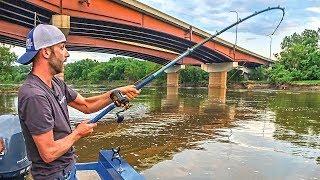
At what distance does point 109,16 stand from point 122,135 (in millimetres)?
17644

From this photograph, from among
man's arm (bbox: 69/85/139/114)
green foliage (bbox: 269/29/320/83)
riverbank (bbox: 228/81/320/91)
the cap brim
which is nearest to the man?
the cap brim

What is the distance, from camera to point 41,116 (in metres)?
2.83

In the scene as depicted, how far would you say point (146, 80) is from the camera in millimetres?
3904

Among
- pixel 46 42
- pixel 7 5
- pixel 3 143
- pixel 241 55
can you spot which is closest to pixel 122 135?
pixel 3 143

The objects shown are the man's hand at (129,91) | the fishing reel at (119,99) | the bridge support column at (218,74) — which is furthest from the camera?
the bridge support column at (218,74)

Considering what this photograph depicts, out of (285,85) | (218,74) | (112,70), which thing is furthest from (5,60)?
(112,70)

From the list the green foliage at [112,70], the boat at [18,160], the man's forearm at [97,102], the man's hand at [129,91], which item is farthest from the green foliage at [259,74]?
the man's hand at [129,91]

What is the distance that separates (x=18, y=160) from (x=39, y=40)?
268 centimetres

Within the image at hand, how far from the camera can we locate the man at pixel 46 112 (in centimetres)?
285

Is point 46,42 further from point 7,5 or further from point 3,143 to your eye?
point 7,5

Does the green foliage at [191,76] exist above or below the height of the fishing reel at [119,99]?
above

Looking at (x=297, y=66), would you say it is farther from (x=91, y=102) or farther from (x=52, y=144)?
(x=52, y=144)

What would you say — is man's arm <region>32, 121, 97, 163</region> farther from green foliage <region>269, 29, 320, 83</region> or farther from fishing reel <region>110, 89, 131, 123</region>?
green foliage <region>269, 29, 320, 83</region>

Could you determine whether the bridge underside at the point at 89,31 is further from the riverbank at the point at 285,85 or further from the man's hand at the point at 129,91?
the riverbank at the point at 285,85
